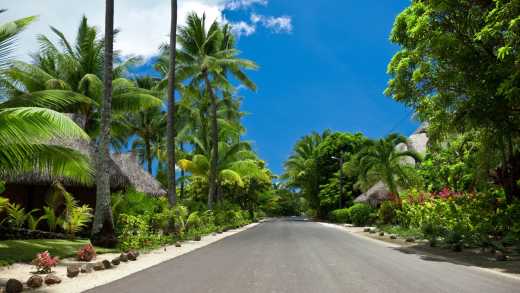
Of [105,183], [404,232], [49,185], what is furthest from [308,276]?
[404,232]

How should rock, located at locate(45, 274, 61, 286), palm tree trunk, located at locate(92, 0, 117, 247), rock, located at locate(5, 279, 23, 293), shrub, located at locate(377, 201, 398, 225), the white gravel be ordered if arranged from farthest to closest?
shrub, located at locate(377, 201, 398, 225)
palm tree trunk, located at locate(92, 0, 117, 247)
rock, located at locate(45, 274, 61, 286)
the white gravel
rock, located at locate(5, 279, 23, 293)

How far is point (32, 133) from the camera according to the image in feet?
29.3

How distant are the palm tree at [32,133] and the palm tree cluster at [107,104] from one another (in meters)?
0.02

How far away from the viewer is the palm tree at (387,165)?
30234 millimetres

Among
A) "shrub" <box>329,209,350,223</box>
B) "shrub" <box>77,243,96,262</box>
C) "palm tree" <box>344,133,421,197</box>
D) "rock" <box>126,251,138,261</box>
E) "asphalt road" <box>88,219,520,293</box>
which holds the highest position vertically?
"palm tree" <box>344,133,421,197</box>

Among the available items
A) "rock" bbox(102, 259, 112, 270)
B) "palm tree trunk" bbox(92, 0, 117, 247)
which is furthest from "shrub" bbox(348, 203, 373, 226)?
"rock" bbox(102, 259, 112, 270)

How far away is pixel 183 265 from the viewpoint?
11070 mm

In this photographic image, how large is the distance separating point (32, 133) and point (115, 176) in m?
10.7

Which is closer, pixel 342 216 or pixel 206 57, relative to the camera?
pixel 206 57

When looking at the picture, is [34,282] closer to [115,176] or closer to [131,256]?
[131,256]

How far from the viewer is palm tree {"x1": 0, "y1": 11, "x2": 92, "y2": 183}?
28.3 ft

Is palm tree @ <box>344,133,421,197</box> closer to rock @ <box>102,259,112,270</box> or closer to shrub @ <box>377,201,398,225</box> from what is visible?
shrub @ <box>377,201,398,225</box>

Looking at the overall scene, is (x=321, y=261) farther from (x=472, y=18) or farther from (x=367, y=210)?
(x=367, y=210)

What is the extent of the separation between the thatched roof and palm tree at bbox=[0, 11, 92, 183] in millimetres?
2533
